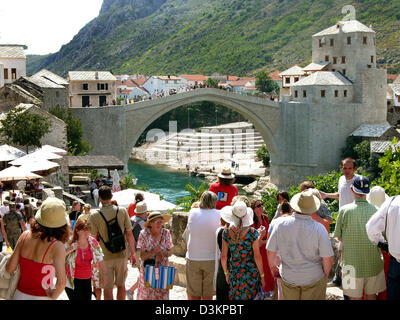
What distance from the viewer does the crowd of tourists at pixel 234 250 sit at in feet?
15.3

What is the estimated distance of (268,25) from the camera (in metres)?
Answer: 91.8

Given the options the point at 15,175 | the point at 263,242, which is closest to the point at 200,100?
the point at 15,175

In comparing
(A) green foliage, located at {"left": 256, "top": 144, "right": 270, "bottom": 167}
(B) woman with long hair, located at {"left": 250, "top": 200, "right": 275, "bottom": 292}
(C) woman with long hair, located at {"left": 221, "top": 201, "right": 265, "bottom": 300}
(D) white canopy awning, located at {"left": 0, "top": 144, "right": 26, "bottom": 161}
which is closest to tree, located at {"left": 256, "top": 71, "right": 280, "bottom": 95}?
(A) green foliage, located at {"left": 256, "top": 144, "right": 270, "bottom": 167}

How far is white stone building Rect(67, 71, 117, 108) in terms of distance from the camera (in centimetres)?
4225

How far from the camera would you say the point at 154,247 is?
5.94m

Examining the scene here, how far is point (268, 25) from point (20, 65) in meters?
61.1

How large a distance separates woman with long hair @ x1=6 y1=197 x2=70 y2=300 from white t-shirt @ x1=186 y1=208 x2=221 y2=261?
1684 millimetres

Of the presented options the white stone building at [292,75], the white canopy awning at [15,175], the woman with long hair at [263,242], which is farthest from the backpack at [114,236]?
the white stone building at [292,75]

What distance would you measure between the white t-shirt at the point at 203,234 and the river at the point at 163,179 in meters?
30.4

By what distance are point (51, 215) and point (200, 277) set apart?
1928 millimetres

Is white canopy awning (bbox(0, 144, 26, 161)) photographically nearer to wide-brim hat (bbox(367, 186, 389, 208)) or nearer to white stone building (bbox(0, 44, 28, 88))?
wide-brim hat (bbox(367, 186, 389, 208))
